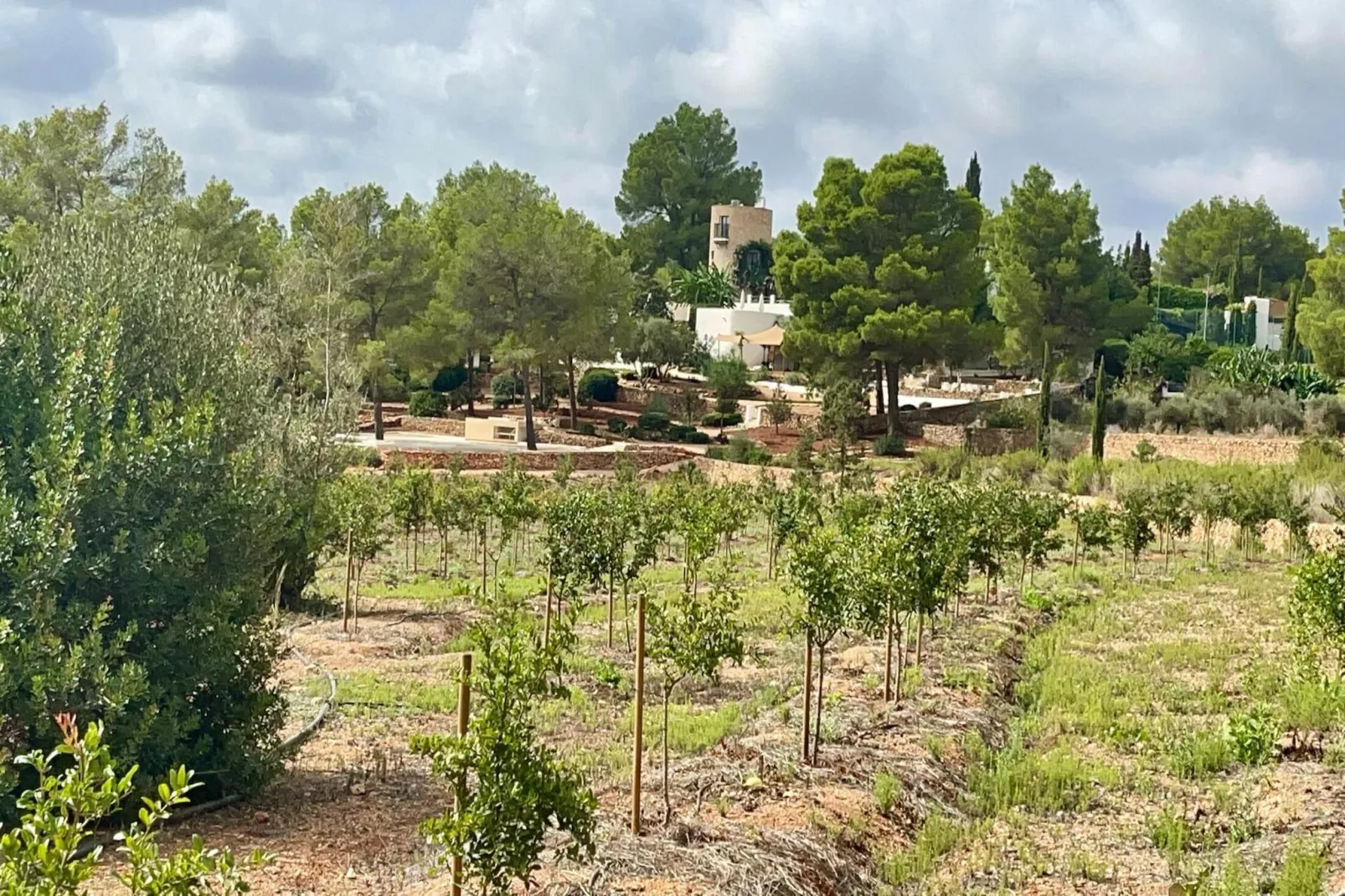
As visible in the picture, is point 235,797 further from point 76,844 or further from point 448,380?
point 448,380

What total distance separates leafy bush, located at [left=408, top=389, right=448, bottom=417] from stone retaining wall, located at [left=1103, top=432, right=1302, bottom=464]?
24.8 meters

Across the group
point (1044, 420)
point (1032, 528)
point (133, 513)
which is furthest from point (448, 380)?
point (133, 513)

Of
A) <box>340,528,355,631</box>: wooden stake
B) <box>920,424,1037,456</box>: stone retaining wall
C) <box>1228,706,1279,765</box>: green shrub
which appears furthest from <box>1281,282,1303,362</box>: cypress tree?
<box>1228,706,1279,765</box>: green shrub

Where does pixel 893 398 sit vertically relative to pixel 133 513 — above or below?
above

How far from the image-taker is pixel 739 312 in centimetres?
6725

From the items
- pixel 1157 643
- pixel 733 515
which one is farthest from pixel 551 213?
pixel 1157 643

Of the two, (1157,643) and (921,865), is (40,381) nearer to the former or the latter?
(921,865)

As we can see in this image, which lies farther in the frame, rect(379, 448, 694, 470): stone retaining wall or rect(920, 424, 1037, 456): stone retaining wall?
rect(920, 424, 1037, 456): stone retaining wall

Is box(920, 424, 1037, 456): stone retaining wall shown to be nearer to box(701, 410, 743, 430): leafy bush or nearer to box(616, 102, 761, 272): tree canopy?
box(701, 410, 743, 430): leafy bush

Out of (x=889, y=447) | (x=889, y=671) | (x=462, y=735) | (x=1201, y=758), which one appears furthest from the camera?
(x=889, y=447)

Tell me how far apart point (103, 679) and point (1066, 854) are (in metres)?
5.98

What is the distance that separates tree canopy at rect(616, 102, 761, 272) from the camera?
83.2 m

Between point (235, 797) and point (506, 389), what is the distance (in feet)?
142

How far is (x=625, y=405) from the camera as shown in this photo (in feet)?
173
